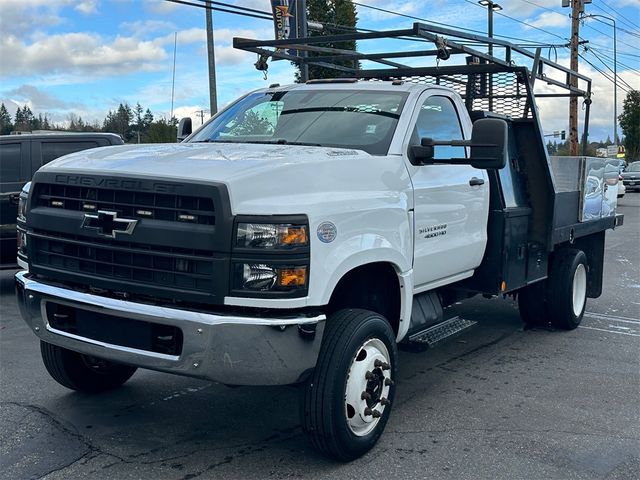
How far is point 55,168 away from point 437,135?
269cm

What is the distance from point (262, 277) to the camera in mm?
3592

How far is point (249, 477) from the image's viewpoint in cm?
393

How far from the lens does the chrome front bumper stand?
358 centimetres

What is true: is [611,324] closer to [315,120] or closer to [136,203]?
[315,120]

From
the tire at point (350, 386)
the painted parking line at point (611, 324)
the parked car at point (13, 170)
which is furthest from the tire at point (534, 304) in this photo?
the parked car at point (13, 170)

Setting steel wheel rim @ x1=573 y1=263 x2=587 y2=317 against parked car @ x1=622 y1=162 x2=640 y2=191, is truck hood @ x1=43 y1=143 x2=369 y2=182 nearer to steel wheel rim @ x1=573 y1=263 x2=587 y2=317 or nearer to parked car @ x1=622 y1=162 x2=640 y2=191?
steel wheel rim @ x1=573 y1=263 x2=587 y2=317

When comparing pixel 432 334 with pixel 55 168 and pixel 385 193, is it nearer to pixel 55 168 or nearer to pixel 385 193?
pixel 385 193

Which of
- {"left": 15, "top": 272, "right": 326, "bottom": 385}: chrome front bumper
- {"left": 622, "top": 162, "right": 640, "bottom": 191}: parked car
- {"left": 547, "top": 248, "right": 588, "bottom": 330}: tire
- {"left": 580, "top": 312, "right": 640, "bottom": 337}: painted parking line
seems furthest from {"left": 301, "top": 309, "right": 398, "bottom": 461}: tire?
{"left": 622, "top": 162, "right": 640, "bottom": 191}: parked car

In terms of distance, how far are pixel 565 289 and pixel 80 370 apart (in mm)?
4666

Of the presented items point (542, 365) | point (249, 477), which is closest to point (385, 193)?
point (249, 477)

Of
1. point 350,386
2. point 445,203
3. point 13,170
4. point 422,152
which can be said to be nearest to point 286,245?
point 350,386

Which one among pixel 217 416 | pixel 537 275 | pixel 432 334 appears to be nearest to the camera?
pixel 217 416

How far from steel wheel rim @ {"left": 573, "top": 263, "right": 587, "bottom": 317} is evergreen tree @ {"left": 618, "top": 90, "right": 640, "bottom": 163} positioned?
201 feet

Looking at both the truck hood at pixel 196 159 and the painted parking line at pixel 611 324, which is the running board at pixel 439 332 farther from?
the painted parking line at pixel 611 324
